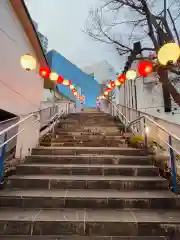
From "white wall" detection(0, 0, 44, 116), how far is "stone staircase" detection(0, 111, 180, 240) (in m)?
2.21

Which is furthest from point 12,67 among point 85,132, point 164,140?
point 164,140

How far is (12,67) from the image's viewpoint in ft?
18.0

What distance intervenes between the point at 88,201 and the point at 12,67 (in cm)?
490

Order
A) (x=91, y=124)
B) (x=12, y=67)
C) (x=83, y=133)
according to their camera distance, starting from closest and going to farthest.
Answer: (x=12, y=67) → (x=83, y=133) → (x=91, y=124)

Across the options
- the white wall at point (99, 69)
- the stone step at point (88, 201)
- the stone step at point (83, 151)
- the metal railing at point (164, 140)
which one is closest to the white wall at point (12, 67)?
the stone step at point (83, 151)

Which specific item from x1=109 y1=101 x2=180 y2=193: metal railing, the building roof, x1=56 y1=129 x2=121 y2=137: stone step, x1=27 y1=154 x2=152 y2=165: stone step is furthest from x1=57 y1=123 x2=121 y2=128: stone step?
x1=27 y1=154 x2=152 y2=165: stone step

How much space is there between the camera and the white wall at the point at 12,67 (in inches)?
192

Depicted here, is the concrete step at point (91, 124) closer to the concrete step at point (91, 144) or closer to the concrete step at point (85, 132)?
the concrete step at point (85, 132)

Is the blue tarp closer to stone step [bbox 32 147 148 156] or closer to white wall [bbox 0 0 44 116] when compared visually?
white wall [bbox 0 0 44 116]

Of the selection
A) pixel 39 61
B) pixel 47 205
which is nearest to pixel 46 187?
pixel 47 205

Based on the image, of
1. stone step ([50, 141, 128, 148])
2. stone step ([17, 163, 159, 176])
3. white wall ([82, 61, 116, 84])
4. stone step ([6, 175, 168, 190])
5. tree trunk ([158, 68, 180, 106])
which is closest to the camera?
stone step ([6, 175, 168, 190])

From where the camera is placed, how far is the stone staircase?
2.47m

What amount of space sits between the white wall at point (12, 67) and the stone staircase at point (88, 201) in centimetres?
221

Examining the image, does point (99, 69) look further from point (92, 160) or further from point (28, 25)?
point (92, 160)
